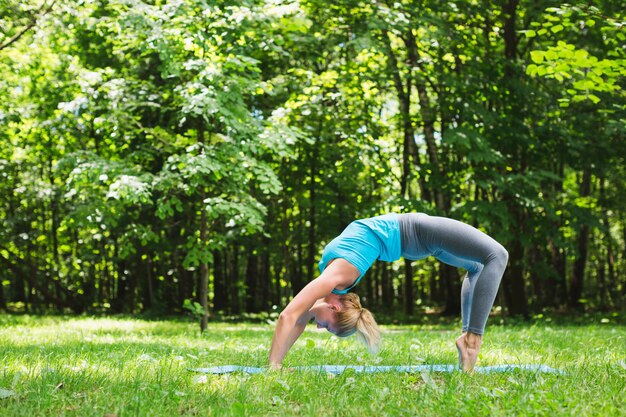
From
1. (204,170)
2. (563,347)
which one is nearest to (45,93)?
(204,170)

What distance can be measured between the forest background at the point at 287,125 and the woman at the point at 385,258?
211 inches

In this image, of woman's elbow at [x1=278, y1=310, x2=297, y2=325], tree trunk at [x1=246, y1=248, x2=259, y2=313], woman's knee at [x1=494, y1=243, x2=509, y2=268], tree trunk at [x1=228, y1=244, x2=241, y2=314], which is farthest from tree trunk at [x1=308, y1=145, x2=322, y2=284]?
woman's elbow at [x1=278, y1=310, x2=297, y2=325]

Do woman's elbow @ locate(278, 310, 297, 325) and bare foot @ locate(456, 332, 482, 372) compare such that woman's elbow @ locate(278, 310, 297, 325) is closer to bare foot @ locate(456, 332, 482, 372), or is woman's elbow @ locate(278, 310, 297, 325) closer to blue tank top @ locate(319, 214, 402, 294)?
blue tank top @ locate(319, 214, 402, 294)

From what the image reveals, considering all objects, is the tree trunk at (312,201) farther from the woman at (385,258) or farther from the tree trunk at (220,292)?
the woman at (385,258)

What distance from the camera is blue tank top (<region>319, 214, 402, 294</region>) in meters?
4.62

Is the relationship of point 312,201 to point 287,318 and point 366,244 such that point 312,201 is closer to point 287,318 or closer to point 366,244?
point 366,244

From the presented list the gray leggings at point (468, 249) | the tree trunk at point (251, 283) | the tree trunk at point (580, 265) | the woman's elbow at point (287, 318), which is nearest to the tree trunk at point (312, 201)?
the tree trunk at point (251, 283)

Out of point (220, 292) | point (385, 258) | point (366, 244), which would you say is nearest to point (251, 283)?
point (220, 292)

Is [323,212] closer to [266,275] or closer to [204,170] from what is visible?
[266,275]

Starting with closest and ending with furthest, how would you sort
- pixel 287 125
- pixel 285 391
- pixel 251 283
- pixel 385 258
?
pixel 285 391, pixel 385 258, pixel 287 125, pixel 251 283

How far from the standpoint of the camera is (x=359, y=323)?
15.3 ft

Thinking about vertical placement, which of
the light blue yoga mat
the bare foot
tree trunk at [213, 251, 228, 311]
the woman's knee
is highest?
the woman's knee

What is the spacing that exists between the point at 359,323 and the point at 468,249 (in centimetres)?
102

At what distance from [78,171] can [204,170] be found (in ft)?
7.18
